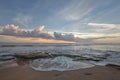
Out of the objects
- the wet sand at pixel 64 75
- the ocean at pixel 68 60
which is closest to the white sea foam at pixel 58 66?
the ocean at pixel 68 60

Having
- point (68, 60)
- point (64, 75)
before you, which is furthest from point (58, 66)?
point (68, 60)

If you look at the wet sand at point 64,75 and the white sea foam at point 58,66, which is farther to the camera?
the white sea foam at point 58,66

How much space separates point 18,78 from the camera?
181 inches


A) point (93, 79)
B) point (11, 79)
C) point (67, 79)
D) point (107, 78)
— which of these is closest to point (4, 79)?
point (11, 79)

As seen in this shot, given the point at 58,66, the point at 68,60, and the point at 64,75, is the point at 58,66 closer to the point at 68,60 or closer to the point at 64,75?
the point at 64,75

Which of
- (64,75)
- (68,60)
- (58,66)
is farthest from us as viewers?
(68,60)

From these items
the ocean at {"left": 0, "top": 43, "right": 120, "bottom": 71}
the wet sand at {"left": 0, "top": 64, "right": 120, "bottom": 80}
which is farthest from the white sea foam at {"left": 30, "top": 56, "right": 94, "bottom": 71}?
the wet sand at {"left": 0, "top": 64, "right": 120, "bottom": 80}

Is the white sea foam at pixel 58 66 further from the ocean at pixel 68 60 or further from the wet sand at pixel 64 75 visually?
the wet sand at pixel 64 75

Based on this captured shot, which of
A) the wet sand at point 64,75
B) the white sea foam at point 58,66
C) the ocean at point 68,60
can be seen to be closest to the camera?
the wet sand at point 64,75

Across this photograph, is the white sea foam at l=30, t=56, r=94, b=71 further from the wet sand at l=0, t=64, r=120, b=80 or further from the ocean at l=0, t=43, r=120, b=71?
the wet sand at l=0, t=64, r=120, b=80

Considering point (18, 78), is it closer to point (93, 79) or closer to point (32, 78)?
point (32, 78)

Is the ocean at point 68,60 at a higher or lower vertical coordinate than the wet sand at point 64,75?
lower

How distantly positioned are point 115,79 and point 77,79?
4.45 feet

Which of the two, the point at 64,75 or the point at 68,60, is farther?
the point at 68,60
